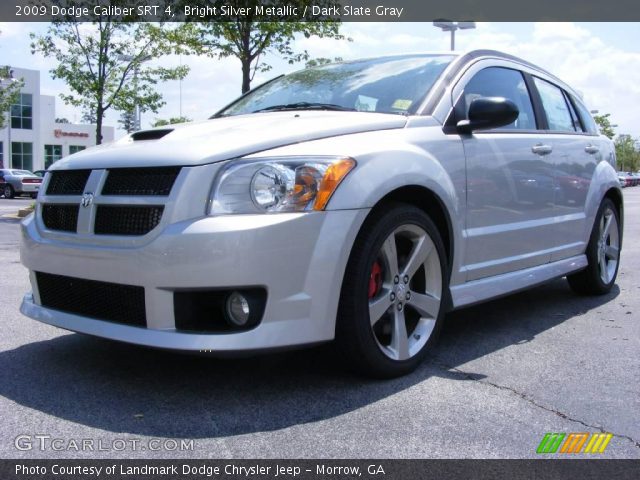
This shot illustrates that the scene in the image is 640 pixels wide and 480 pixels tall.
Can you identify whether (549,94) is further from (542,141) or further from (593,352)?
(593,352)

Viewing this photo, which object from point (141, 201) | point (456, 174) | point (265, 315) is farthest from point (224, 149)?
point (456, 174)

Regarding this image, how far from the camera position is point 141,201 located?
9.56 feet

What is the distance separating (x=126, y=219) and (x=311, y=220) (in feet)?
2.68

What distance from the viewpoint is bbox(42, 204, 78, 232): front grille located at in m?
3.23

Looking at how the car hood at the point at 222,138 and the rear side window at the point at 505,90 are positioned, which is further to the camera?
the rear side window at the point at 505,90

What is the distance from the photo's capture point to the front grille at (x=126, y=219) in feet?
9.46

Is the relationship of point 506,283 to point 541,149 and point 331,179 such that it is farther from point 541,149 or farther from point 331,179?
point 331,179

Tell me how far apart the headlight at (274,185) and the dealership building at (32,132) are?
49.7 m

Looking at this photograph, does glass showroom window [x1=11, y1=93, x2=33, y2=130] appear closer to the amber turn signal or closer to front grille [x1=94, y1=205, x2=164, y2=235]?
front grille [x1=94, y1=205, x2=164, y2=235]

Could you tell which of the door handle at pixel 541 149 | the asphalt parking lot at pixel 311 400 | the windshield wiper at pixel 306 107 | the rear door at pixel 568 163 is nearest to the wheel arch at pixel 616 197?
the rear door at pixel 568 163

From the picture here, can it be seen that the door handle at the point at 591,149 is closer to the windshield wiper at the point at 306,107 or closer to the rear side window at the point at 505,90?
the rear side window at the point at 505,90

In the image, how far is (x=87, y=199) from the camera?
3131 mm

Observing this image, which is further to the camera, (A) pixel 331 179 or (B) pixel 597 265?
(B) pixel 597 265

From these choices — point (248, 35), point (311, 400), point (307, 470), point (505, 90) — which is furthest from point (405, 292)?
point (248, 35)
